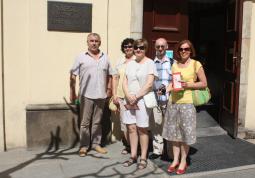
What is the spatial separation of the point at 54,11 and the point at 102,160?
7.81ft

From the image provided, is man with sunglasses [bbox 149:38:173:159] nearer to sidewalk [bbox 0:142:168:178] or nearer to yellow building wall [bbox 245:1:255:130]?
sidewalk [bbox 0:142:168:178]

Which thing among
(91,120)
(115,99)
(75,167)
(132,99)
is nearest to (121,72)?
(115,99)

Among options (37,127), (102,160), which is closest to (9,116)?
(37,127)

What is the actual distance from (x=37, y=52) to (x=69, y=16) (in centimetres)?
75

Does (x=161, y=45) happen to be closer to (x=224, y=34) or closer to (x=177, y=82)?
(x=177, y=82)

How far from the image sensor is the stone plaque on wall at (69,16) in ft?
17.6

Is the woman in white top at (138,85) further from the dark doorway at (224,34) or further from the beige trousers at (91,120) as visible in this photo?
the dark doorway at (224,34)

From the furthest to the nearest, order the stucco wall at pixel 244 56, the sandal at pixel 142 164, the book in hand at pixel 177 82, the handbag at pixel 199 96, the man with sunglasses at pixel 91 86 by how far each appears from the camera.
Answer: the stucco wall at pixel 244 56
the man with sunglasses at pixel 91 86
the sandal at pixel 142 164
the handbag at pixel 199 96
the book in hand at pixel 177 82

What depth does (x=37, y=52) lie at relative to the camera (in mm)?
5367

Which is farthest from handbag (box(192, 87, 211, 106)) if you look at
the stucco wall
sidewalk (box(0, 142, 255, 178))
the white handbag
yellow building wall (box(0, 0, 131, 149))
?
the stucco wall

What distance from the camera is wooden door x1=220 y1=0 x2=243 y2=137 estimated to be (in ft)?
20.3

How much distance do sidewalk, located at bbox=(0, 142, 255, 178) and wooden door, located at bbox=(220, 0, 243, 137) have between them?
163 centimetres

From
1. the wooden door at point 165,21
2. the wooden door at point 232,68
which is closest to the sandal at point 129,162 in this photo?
the wooden door at point 165,21

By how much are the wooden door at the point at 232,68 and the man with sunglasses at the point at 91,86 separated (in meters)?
2.40
